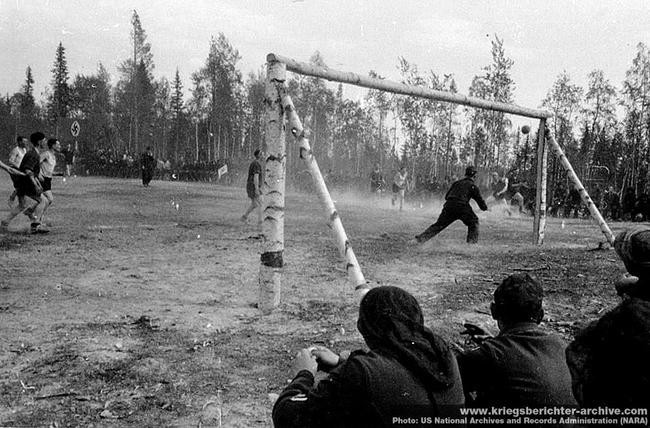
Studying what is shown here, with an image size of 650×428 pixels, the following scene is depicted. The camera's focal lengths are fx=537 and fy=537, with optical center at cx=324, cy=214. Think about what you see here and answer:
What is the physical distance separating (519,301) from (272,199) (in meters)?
3.22

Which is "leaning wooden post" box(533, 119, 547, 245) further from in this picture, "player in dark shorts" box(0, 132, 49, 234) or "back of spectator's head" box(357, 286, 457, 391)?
"player in dark shorts" box(0, 132, 49, 234)

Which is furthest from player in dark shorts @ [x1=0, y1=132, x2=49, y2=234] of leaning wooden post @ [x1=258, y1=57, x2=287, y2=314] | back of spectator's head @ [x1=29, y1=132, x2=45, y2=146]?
leaning wooden post @ [x1=258, y1=57, x2=287, y2=314]

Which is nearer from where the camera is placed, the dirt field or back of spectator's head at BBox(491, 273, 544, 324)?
back of spectator's head at BBox(491, 273, 544, 324)

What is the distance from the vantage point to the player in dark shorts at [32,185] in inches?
374

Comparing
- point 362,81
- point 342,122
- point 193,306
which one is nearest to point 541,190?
point 362,81

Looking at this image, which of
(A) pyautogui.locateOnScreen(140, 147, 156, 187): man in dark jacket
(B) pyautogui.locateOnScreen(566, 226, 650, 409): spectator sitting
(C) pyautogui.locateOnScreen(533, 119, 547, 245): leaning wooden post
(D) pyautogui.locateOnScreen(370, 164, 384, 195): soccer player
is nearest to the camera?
(B) pyautogui.locateOnScreen(566, 226, 650, 409): spectator sitting

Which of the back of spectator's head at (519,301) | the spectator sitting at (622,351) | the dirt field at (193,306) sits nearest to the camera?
the spectator sitting at (622,351)

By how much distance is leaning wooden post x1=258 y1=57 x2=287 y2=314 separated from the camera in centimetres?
530

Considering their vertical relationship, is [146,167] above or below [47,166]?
above


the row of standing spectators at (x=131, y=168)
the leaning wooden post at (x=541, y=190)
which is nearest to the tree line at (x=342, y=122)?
the row of standing spectators at (x=131, y=168)

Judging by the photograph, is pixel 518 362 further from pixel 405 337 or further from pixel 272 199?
pixel 272 199

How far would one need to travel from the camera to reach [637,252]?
193cm

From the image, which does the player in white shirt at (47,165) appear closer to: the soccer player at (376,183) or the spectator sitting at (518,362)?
the spectator sitting at (518,362)

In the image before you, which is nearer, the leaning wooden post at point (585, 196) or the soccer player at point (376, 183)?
the leaning wooden post at point (585, 196)
